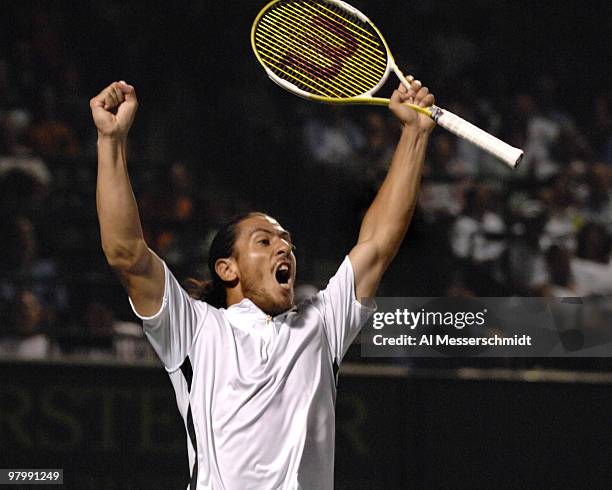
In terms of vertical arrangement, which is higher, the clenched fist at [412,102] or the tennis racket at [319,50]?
the tennis racket at [319,50]

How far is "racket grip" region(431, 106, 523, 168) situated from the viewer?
Answer: 3.56 m

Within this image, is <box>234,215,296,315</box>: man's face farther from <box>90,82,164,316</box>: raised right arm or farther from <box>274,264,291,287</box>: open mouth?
<box>90,82,164,316</box>: raised right arm

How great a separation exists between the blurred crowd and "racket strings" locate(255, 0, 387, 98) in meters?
2.34

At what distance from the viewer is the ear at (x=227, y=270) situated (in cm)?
383

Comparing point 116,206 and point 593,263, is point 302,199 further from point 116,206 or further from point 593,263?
point 116,206

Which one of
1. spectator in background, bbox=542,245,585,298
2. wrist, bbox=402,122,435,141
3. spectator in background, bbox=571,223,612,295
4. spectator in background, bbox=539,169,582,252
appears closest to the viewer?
wrist, bbox=402,122,435,141

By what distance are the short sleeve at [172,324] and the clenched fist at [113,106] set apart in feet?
1.33

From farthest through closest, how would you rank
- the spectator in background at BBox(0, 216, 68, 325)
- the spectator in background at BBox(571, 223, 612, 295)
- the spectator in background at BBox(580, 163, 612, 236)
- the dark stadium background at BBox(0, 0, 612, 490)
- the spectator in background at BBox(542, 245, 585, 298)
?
the spectator in background at BBox(580, 163, 612, 236) → the spectator in background at BBox(571, 223, 612, 295) → the spectator in background at BBox(542, 245, 585, 298) → the spectator in background at BBox(0, 216, 68, 325) → the dark stadium background at BBox(0, 0, 612, 490)

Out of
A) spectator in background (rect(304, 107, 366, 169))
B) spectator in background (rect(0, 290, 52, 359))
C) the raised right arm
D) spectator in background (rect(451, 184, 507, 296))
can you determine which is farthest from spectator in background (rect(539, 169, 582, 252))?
the raised right arm

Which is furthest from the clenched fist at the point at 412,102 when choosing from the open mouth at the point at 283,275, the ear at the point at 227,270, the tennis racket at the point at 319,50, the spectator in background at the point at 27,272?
the spectator in background at the point at 27,272

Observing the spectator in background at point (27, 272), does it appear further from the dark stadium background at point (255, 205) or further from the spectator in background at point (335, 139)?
the spectator in background at point (335, 139)

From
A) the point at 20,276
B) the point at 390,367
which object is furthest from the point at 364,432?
the point at 20,276

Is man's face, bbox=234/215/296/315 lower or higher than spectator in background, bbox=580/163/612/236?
lower

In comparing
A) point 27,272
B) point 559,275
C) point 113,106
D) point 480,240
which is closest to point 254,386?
point 113,106
